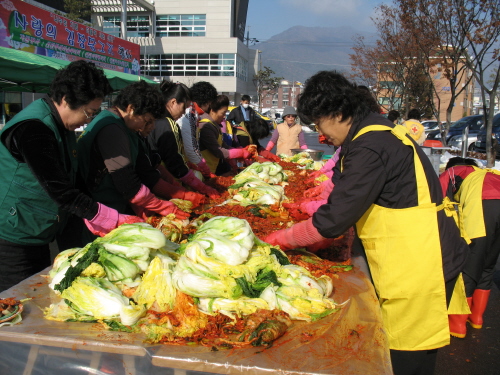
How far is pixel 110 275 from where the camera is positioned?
6.76ft

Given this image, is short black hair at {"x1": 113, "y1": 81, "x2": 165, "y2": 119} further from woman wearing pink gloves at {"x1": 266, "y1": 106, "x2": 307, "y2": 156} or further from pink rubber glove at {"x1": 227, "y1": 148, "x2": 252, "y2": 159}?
woman wearing pink gloves at {"x1": 266, "y1": 106, "x2": 307, "y2": 156}

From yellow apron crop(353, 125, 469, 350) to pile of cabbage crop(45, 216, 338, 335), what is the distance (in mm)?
324

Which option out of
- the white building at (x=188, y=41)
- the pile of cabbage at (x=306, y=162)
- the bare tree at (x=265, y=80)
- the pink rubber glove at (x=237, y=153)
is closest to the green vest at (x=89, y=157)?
the pink rubber glove at (x=237, y=153)

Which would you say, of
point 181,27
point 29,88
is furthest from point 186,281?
point 181,27

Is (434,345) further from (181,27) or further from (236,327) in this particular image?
(181,27)

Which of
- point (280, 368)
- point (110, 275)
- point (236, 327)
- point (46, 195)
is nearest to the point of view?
point (280, 368)

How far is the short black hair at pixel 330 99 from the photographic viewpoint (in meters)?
2.11

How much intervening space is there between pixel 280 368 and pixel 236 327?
12.5 inches

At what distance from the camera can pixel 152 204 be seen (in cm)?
310

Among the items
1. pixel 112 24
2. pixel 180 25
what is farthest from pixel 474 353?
pixel 180 25

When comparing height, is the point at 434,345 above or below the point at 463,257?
below

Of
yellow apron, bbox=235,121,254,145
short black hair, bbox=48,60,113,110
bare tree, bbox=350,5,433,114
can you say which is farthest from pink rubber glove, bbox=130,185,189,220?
bare tree, bbox=350,5,433,114

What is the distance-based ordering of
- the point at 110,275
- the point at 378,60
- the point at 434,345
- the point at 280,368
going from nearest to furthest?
the point at 280,368, the point at 110,275, the point at 434,345, the point at 378,60

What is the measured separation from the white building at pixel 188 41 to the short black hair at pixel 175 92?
140 feet
